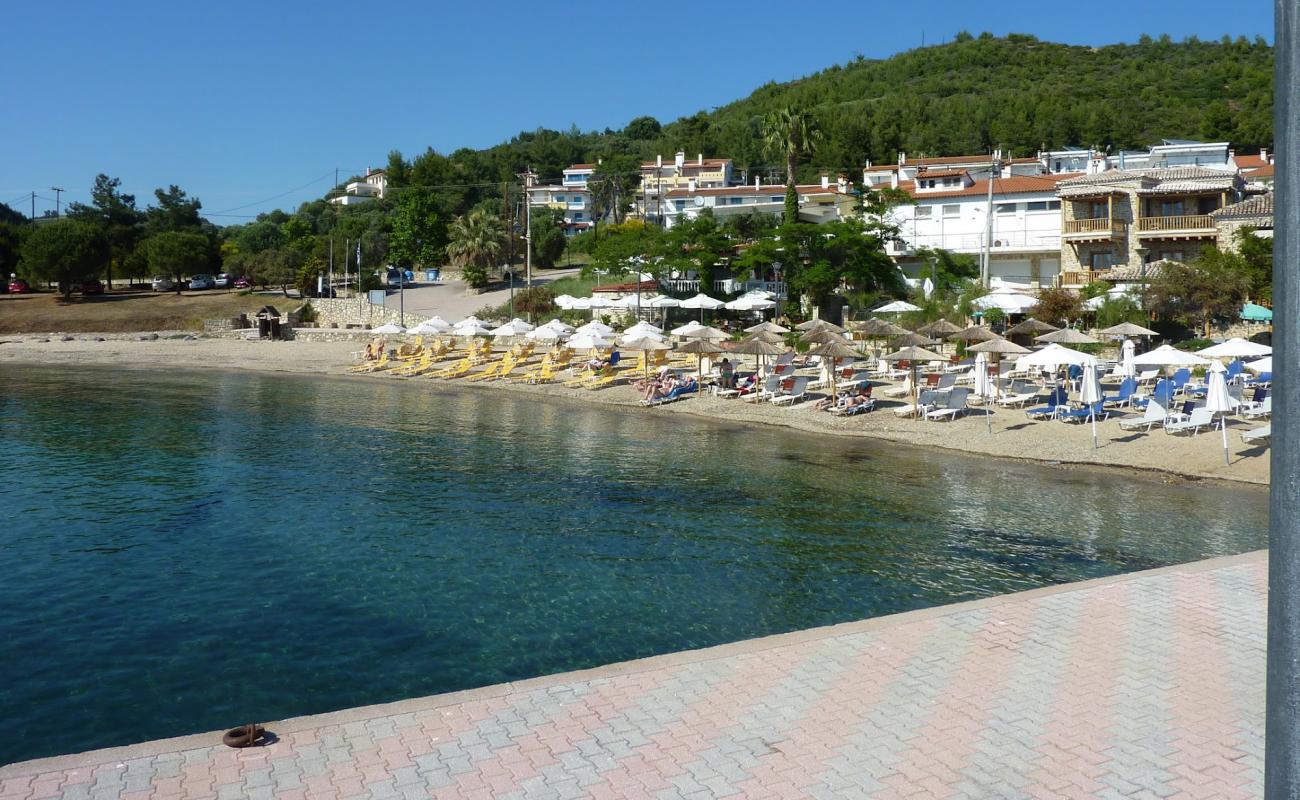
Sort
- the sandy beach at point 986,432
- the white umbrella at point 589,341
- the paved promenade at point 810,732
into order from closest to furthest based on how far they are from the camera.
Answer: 1. the paved promenade at point 810,732
2. the sandy beach at point 986,432
3. the white umbrella at point 589,341

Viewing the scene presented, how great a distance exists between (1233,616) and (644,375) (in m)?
28.2

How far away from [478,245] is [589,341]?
38716 millimetres

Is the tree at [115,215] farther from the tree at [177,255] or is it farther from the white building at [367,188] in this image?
the white building at [367,188]

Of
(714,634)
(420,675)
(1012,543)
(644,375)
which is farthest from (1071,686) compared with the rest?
(644,375)

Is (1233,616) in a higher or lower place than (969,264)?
lower

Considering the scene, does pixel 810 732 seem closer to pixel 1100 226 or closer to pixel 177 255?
pixel 1100 226

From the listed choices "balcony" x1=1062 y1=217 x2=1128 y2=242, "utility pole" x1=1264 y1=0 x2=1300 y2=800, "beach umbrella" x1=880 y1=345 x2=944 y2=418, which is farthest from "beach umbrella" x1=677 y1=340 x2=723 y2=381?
"utility pole" x1=1264 y1=0 x2=1300 y2=800

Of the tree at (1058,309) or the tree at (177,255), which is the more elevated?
the tree at (177,255)

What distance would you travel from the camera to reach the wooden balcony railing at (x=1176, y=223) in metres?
46.7

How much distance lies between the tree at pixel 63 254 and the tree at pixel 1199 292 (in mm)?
70381

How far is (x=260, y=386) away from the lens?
135 feet

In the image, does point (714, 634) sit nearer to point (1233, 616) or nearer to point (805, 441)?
point (1233, 616)

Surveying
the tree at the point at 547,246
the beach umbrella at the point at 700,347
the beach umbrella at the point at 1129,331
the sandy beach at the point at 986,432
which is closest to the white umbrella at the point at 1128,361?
the beach umbrella at the point at 1129,331

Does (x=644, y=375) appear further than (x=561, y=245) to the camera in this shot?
No
